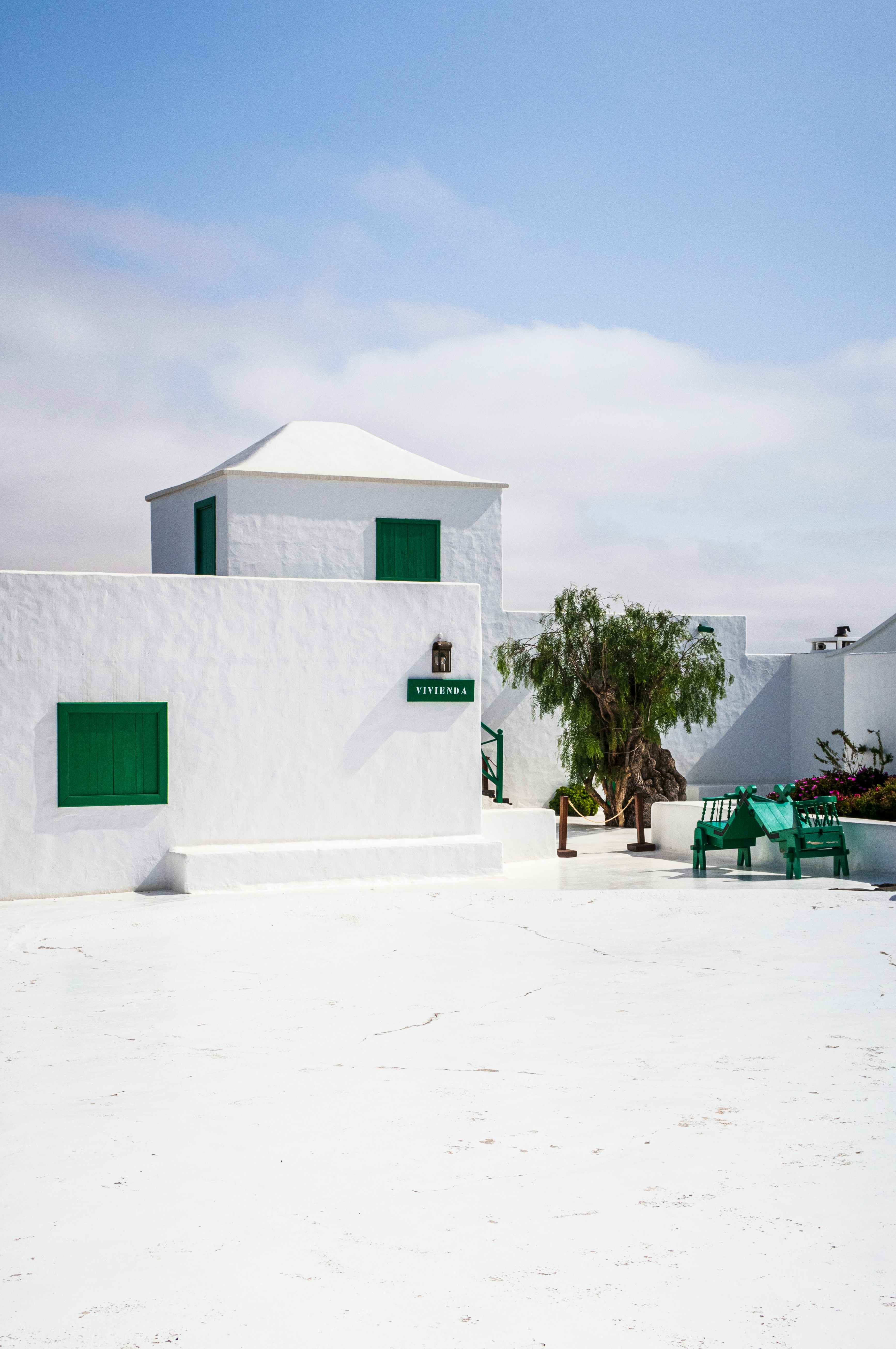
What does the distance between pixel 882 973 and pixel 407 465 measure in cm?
1191

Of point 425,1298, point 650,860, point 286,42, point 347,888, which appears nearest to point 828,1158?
point 425,1298

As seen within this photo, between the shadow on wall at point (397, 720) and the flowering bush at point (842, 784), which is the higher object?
the shadow on wall at point (397, 720)

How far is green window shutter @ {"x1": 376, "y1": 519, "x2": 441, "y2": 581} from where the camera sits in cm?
1770

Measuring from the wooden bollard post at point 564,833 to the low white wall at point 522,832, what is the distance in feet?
3.01

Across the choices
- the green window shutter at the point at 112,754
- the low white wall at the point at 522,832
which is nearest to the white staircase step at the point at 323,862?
the green window shutter at the point at 112,754

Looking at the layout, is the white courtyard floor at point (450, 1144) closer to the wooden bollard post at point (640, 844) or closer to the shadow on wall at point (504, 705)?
the wooden bollard post at point (640, 844)

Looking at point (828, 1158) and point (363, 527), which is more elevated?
point (363, 527)

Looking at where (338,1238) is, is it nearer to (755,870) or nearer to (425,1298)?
(425,1298)

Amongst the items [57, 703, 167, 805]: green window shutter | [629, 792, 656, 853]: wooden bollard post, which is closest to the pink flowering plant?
[629, 792, 656, 853]: wooden bollard post

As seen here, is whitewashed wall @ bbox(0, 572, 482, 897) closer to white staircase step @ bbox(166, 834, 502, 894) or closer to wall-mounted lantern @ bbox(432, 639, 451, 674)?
wall-mounted lantern @ bbox(432, 639, 451, 674)

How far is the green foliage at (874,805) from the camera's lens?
1387cm

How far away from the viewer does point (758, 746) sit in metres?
24.8

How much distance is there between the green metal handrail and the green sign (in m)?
1.16

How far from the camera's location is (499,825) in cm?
1448
